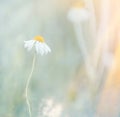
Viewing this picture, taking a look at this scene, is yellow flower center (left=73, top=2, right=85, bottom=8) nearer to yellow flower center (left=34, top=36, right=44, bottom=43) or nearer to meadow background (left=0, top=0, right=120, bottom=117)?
meadow background (left=0, top=0, right=120, bottom=117)

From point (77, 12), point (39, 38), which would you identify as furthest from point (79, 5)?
point (39, 38)

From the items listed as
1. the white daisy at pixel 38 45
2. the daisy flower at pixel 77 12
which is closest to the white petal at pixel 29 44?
the white daisy at pixel 38 45

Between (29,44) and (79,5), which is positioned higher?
(79,5)

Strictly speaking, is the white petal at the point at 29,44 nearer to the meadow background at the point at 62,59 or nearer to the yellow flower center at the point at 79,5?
the meadow background at the point at 62,59

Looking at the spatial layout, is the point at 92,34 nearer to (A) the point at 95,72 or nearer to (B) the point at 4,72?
(A) the point at 95,72

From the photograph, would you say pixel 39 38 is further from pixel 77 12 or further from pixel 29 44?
pixel 77 12

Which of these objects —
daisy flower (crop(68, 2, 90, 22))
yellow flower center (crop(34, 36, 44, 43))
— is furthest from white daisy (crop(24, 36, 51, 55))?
daisy flower (crop(68, 2, 90, 22))
